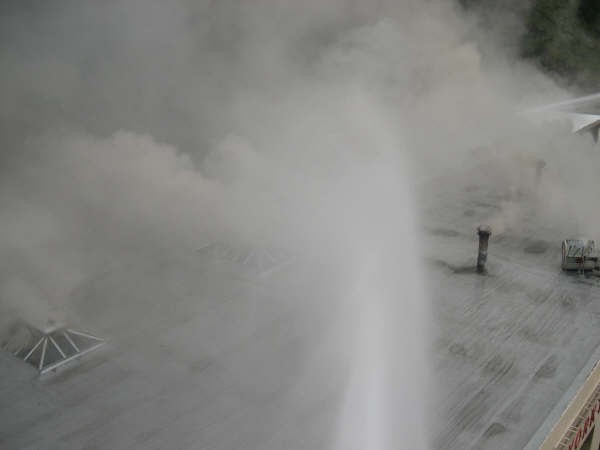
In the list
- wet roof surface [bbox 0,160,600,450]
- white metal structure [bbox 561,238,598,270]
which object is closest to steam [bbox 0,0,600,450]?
wet roof surface [bbox 0,160,600,450]

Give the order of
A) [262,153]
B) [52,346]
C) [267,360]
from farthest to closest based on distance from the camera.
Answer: [262,153]
[52,346]
[267,360]

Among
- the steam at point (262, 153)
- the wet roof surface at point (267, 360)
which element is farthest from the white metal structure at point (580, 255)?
the steam at point (262, 153)

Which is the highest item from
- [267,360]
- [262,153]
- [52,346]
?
[262,153]

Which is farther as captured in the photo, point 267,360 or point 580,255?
point 580,255

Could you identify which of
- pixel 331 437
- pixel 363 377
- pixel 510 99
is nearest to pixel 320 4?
pixel 510 99

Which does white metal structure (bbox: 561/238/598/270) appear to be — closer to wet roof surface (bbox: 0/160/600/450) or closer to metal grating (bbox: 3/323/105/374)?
wet roof surface (bbox: 0/160/600/450)

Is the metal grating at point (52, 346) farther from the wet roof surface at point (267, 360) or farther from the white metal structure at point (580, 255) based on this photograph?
the white metal structure at point (580, 255)

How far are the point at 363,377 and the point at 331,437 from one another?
1.22 meters

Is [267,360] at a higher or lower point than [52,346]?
lower

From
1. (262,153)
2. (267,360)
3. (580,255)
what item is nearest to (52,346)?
(267,360)

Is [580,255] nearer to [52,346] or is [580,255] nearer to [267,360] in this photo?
[267,360]

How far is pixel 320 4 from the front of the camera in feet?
55.7

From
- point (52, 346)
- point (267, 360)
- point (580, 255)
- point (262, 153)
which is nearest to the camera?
point (267, 360)

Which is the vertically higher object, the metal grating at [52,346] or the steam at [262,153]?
the steam at [262,153]
